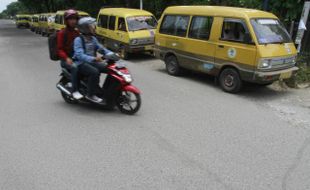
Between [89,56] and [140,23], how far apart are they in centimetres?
742

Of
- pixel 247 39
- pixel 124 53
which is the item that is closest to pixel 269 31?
pixel 247 39

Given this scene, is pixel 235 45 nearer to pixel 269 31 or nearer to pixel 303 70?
pixel 269 31

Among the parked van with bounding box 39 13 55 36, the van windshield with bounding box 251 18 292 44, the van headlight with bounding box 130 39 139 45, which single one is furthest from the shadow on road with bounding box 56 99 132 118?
the parked van with bounding box 39 13 55 36

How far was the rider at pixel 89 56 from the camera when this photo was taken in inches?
235

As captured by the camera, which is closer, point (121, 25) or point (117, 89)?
point (117, 89)

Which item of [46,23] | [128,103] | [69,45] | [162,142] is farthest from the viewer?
[46,23]

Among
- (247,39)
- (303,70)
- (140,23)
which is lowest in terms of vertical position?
(303,70)

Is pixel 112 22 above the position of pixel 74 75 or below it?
above

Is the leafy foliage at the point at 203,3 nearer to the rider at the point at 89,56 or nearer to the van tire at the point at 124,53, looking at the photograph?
the van tire at the point at 124,53

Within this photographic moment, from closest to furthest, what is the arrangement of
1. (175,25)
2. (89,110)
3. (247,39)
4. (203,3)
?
(89,110) < (247,39) < (175,25) < (203,3)

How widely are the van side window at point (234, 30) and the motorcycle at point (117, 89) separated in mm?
3070

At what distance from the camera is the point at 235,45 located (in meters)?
7.79

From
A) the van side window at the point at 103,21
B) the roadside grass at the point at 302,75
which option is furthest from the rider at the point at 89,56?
the van side window at the point at 103,21

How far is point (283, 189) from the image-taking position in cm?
367
